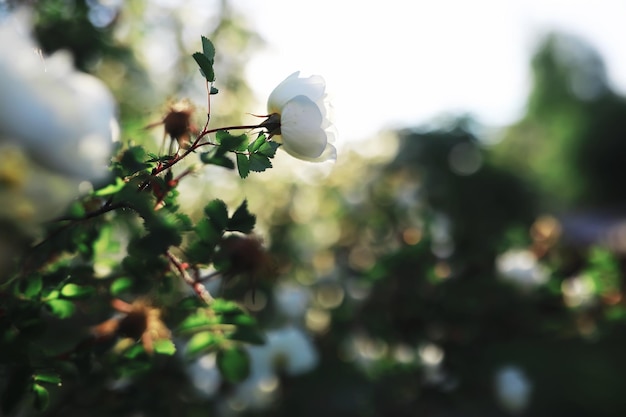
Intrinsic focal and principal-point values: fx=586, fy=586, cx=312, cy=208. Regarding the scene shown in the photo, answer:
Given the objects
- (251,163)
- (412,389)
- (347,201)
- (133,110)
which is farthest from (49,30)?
(347,201)

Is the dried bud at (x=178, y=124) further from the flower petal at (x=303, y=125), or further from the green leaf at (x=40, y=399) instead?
the green leaf at (x=40, y=399)

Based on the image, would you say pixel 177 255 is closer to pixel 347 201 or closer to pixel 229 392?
pixel 229 392

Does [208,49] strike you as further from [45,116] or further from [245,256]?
[245,256]

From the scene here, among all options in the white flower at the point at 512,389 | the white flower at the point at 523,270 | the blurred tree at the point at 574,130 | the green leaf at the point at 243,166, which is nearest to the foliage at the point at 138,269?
the green leaf at the point at 243,166

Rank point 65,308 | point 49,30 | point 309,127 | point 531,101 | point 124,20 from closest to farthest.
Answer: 1. point 309,127
2. point 65,308
3. point 49,30
4. point 124,20
5. point 531,101

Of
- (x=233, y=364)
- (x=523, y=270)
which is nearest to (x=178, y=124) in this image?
(x=233, y=364)

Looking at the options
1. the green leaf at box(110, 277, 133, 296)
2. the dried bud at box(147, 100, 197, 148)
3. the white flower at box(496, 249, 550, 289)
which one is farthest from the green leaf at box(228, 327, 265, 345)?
the white flower at box(496, 249, 550, 289)
